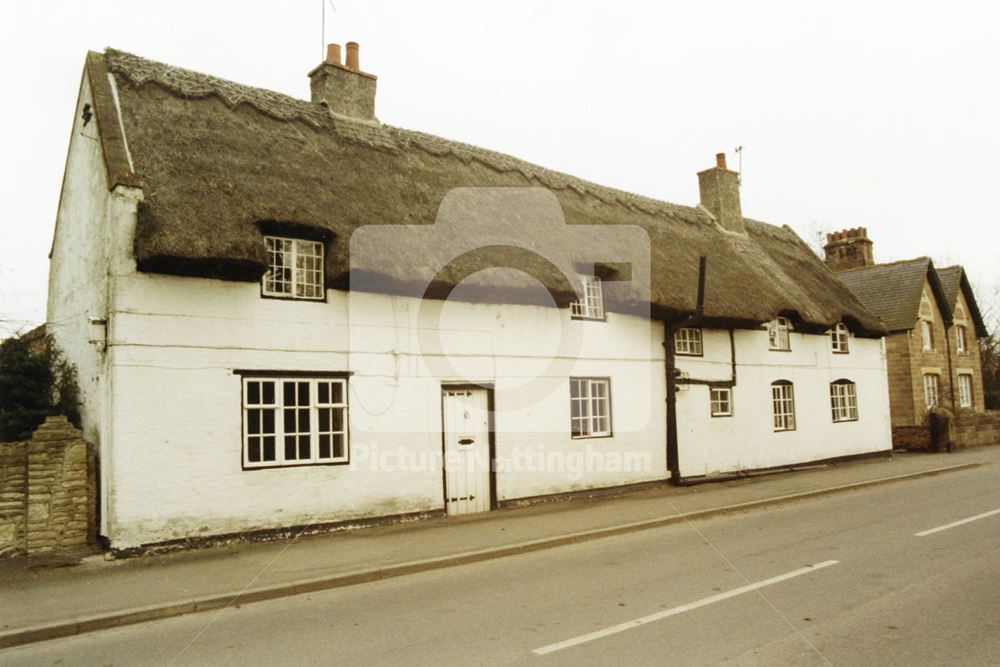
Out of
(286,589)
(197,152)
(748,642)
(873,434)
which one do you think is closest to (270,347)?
(197,152)

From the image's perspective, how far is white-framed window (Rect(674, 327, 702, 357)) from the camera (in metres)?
16.8

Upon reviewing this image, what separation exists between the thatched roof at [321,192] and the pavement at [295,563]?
4016 millimetres

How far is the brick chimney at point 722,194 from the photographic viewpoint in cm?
2216

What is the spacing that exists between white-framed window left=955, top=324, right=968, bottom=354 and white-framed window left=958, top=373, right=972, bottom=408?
1.13m

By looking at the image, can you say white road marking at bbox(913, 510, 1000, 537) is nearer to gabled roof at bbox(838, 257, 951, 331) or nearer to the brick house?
the brick house

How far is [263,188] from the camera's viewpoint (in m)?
10.9

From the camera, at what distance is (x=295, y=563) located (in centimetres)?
871

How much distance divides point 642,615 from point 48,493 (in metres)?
7.98

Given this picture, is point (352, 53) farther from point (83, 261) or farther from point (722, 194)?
point (722, 194)

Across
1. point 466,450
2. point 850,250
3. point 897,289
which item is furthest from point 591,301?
point 850,250

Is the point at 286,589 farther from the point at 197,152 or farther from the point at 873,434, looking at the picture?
the point at 873,434

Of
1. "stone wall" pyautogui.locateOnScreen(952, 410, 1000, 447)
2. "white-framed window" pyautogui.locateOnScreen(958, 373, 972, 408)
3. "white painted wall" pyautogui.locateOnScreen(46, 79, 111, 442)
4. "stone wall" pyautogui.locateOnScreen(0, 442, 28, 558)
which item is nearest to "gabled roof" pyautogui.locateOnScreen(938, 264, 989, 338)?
"white-framed window" pyautogui.locateOnScreen(958, 373, 972, 408)

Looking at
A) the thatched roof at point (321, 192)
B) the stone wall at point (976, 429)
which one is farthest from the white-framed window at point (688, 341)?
the stone wall at point (976, 429)

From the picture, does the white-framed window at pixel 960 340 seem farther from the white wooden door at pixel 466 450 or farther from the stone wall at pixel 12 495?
the stone wall at pixel 12 495
